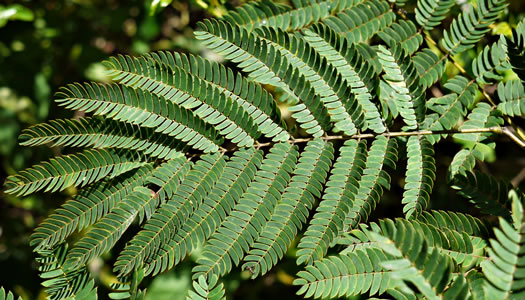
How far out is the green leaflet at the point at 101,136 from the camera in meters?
1.51

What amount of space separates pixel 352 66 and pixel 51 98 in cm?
211

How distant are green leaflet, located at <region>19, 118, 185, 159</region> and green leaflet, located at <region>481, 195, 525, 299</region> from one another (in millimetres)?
1016

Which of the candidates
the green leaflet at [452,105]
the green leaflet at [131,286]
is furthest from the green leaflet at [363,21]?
the green leaflet at [131,286]

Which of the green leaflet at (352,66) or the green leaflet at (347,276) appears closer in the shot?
the green leaflet at (347,276)

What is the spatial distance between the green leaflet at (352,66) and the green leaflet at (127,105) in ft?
1.72

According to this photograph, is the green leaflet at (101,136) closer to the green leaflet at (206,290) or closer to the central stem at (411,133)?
the central stem at (411,133)

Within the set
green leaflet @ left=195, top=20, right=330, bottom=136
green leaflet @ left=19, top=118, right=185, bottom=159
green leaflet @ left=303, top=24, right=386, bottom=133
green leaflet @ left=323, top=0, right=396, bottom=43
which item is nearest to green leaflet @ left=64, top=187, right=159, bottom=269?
green leaflet @ left=19, top=118, right=185, bottom=159

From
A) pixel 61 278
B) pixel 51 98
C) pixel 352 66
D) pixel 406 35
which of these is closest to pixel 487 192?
pixel 352 66

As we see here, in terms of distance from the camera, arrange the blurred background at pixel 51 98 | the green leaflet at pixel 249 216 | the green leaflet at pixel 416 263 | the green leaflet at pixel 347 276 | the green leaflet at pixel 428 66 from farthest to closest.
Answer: the blurred background at pixel 51 98 → the green leaflet at pixel 428 66 → the green leaflet at pixel 249 216 → the green leaflet at pixel 347 276 → the green leaflet at pixel 416 263

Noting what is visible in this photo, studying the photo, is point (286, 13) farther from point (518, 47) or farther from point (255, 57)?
point (518, 47)

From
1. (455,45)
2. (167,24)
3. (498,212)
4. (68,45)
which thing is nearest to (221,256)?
(498,212)

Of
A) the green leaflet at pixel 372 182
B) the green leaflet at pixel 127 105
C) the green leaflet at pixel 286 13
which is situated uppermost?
the green leaflet at pixel 286 13

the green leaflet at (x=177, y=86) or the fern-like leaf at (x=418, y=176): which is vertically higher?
the green leaflet at (x=177, y=86)

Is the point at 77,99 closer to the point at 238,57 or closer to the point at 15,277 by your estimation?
the point at 238,57
